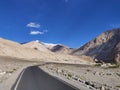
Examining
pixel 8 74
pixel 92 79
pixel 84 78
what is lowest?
pixel 92 79

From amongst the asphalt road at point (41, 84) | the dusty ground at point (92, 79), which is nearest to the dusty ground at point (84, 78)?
the dusty ground at point (92, 79)

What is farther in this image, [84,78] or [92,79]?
[84,78]

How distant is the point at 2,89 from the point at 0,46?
17719cm

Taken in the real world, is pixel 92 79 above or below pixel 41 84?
above

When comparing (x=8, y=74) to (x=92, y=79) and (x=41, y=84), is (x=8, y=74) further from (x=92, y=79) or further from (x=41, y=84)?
(x=41, y=84)

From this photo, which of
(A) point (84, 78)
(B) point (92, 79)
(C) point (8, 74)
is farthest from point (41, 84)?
(C) point (8, 74)

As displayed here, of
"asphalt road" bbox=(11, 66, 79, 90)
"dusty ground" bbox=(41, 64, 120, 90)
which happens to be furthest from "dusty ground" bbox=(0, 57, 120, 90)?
"asphalt road" bbox=(11, 66, 79, 90)

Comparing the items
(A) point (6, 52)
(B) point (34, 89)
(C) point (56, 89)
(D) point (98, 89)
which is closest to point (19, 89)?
(B) point (34, 89)

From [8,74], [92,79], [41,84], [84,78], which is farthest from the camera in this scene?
[8,74]

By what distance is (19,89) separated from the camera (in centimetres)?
2281

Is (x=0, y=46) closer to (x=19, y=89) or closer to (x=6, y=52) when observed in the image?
(x=6, y=52)

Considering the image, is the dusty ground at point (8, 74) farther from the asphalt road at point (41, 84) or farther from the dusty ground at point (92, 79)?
the dusty ground at point (92, 79)

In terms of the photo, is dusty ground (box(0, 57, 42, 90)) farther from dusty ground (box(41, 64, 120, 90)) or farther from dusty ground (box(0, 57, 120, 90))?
dusty ground (box(41, 64, 120, 90))

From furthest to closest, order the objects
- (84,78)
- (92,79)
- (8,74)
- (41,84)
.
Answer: (8,74) → (84,78) → (92,79) → (41,84)
